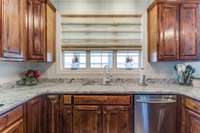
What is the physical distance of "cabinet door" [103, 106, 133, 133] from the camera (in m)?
3.09

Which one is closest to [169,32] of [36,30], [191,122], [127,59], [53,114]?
[127,59]

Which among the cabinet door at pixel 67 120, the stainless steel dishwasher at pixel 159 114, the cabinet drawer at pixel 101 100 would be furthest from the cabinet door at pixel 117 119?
the cabinet door at pixel 67 120

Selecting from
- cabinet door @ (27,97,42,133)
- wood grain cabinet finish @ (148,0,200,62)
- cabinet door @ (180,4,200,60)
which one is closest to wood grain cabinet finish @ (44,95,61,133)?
cabinet door @ (27,97,42,133)

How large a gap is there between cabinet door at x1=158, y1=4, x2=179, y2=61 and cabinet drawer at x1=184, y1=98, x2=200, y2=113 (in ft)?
2.76

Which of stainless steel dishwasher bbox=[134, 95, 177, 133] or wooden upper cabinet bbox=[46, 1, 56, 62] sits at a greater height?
wooden upper cabinet bbox=[46, 1, 56, 62]

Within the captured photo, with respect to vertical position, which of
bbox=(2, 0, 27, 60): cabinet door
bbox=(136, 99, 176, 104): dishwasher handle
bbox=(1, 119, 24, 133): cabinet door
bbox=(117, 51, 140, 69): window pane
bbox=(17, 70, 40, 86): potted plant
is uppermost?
bbox=(2, 0, 27, 60): cabinet door

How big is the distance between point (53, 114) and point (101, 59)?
1368mm

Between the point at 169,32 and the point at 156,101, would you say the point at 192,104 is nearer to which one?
the point at 156,101

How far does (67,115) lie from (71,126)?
16 cm

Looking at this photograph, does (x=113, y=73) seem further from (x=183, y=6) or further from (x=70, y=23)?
(x=183, y=6)

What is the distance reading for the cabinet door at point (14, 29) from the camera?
235 centimetres

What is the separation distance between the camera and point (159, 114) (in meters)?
3.01

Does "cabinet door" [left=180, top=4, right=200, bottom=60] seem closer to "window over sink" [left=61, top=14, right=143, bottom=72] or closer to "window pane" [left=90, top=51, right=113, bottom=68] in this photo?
"window over sink" [left=61, top=14, right=143, bottom=72]

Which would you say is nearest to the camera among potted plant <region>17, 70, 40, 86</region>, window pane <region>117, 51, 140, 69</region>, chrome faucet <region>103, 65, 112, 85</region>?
potted plant <region>17, 70, 40, 86</region>
